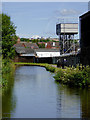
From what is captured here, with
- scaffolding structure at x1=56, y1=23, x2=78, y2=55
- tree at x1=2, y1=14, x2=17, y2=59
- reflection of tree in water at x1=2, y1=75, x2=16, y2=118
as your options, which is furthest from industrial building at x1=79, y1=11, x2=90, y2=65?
scaffolding structure at x1=56, y1=23, x2=78, y2=55

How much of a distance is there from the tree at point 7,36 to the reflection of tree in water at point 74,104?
1261 inches

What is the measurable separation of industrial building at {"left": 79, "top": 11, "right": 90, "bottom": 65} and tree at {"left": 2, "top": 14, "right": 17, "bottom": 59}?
17129 mm

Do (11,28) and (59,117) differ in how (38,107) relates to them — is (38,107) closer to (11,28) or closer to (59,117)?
(59,117)

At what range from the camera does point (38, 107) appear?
51.2 ft

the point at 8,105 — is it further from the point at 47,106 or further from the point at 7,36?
the point at 7,36

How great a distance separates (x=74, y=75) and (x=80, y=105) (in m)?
9.46

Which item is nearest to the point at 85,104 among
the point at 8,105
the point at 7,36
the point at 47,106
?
the point at 47,106

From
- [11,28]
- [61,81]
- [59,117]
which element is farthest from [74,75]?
[11,28]

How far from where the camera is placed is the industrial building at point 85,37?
122 ft

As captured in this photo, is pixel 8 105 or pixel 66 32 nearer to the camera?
pixel 8 105

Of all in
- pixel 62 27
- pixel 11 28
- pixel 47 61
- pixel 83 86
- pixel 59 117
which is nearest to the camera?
pixel 59 117

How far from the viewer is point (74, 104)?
55.1 feet

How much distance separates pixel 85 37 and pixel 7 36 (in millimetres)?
18706

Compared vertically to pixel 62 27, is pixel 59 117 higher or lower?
lower
